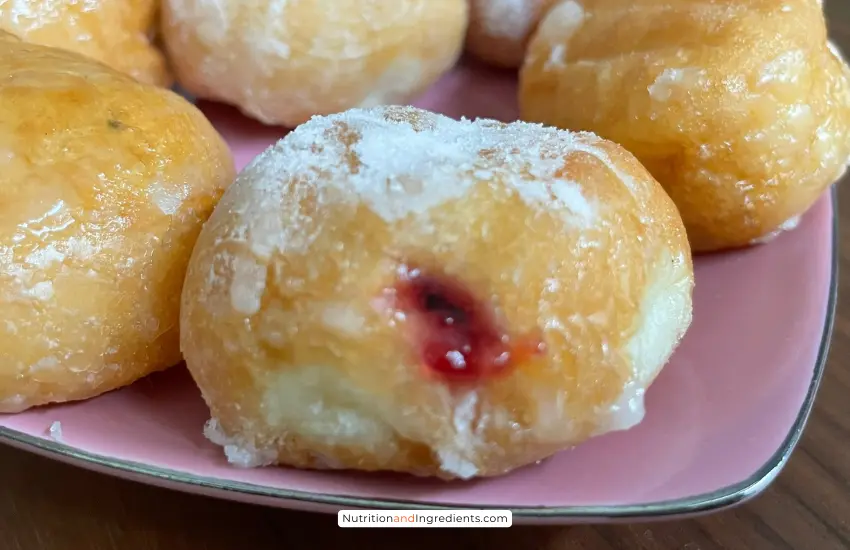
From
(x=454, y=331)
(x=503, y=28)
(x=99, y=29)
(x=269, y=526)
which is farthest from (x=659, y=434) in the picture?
(x=99, y=29)

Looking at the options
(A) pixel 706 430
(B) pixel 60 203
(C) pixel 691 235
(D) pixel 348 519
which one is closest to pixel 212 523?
(D) pixel 348 519

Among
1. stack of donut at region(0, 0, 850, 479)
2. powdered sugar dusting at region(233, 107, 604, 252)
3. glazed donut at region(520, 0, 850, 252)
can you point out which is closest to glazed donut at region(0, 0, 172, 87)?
stack of donut at region(0, 0, 850, 479)

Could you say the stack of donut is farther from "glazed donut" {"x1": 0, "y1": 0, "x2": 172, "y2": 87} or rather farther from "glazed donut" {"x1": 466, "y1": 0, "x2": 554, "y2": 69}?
"glazed donut" {"x1": 466, "y1": 0, "x2": 554, "y2": 69}

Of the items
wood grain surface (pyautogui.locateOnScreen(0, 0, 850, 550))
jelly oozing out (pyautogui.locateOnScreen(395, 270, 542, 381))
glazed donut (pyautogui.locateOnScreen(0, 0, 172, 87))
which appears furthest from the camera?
glazed donut (pyautogui.locateOnScreen(0, 0, 172, 87))

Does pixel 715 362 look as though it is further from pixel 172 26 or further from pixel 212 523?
pixel 172 26

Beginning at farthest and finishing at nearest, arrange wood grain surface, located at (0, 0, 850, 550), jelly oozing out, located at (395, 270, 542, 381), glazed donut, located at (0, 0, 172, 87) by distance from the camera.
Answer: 1. glazed donut, located at (0, 0, 172, 87)
2. wood grain surface, located at (0, 0, 850, 550)
3. jelly oozing out, located at (395, 270, 542, 381)

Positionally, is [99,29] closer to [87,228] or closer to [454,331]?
[87,228]

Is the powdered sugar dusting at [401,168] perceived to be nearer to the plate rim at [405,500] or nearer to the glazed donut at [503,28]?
the plate rim at [405,500]
